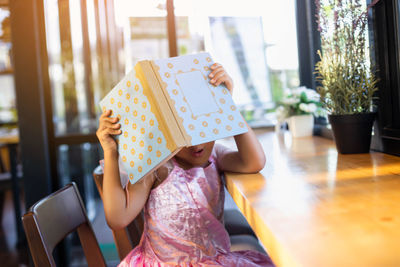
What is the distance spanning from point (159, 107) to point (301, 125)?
1265 millimetres

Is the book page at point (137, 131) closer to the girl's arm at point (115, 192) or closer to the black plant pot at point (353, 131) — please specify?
the girl's arm at point (115, 192)

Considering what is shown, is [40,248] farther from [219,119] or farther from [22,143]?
[22,143]

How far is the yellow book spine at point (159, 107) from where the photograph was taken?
84 cm

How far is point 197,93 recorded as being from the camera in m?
0.93

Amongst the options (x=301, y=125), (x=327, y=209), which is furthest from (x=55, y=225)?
(x=301, y=125)

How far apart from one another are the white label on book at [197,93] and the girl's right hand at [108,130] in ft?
0.72

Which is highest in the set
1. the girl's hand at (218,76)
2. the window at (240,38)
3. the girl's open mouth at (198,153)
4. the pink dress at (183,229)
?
the window at (240,38)

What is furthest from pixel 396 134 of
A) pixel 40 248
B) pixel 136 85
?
pixel 40 248

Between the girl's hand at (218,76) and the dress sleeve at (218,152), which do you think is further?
the dress sleeve at (218,152)

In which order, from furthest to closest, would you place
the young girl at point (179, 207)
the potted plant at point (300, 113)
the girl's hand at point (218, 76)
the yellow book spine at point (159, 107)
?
1. the potted plant at point (300, 113)
2. the young girl at point (179, 207)
3. the girl's hand at point (218, 76)
4. the yellow book spine at point (159, 107)

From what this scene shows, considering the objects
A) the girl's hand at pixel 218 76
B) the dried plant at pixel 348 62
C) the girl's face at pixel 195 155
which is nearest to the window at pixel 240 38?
the dried plant at pixel 348 62

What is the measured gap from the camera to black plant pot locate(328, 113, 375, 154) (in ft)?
3.97

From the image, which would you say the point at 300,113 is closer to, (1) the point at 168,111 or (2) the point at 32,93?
(1) the point at 168,111

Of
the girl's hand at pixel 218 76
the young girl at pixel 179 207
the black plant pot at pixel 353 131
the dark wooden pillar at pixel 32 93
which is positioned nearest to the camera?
the girl's hand at pixel 218 76
